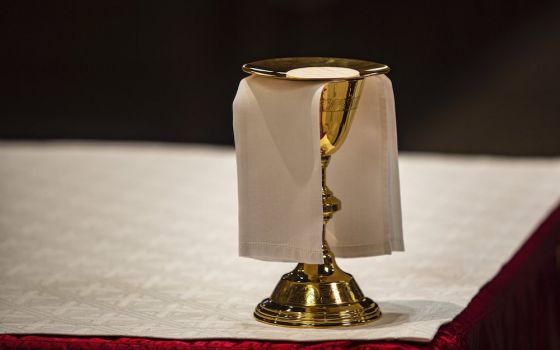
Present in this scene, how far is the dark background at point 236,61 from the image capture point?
5344 millimetres

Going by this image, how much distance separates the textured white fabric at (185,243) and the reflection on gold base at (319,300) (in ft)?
0.10

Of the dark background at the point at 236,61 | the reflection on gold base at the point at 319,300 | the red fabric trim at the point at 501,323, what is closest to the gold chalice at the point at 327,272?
the reflection on gold base at the point at 319,300

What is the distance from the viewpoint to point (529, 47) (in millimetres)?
5309

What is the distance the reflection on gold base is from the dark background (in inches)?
136

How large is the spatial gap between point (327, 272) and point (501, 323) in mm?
478

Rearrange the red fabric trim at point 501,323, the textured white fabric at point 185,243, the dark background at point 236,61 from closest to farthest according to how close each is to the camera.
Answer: the red fabric trim at point 501,323 → the textured white fabric at point 185,243 → the dark background at point 236,61

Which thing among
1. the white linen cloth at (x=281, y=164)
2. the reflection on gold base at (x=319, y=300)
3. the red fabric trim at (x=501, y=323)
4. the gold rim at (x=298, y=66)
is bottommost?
the red fabric trim at (x=501, y=323)

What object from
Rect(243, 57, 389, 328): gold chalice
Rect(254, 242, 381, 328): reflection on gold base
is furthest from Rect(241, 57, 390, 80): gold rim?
Rect(254, 242, 381, 328): reflection on gold base

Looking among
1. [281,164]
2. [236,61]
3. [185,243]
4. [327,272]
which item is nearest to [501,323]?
[327,272]

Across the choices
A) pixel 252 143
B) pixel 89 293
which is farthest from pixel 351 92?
pixel 89 293

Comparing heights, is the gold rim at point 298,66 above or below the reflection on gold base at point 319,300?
above

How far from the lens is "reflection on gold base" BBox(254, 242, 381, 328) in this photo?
198 centimetres

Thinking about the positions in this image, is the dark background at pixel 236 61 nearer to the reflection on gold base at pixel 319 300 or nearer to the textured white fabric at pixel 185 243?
the textured white fabric at pixel 185 243

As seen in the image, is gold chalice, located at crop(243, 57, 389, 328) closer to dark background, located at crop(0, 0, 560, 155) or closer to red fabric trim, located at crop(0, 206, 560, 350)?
red fabric trim, located at crop(0, 206, 560, 350)
